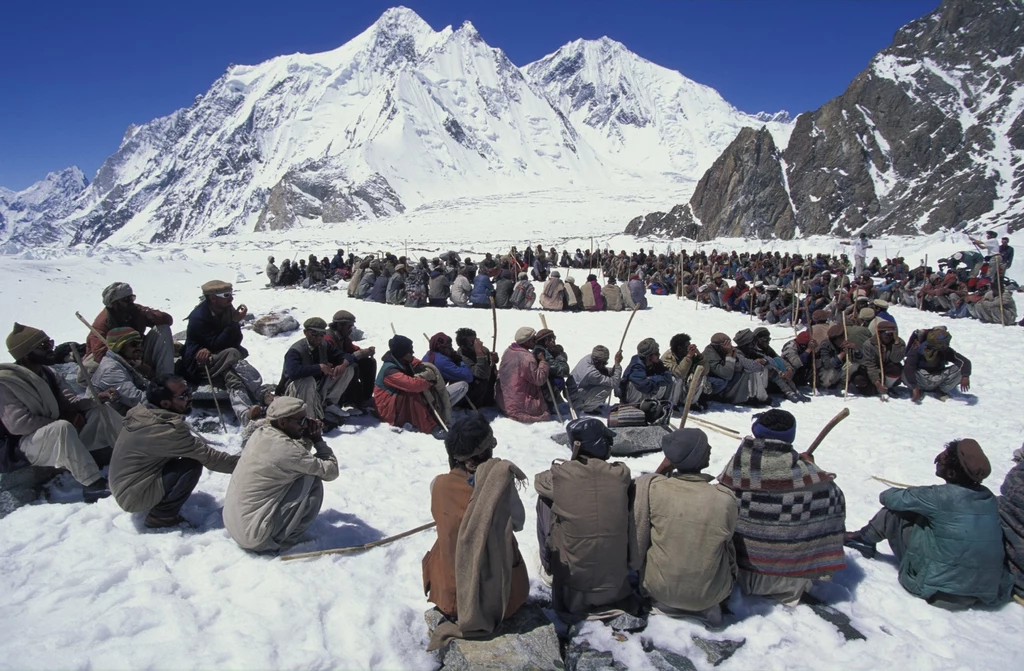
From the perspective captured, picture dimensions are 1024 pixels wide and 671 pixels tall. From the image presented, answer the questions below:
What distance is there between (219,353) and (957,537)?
609 cm

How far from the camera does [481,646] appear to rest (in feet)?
9.73

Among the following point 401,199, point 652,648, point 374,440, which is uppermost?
point 401,199

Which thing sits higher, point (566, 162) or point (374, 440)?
point (566, 162)

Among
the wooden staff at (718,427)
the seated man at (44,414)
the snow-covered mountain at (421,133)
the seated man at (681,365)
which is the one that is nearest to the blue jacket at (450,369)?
the seated man at (681,365)

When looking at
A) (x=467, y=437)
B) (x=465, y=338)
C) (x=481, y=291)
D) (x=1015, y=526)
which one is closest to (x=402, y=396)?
(x=465, y=338)

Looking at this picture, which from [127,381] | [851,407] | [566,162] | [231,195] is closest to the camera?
[127,381]

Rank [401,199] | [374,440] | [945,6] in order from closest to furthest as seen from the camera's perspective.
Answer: [374,440] < [945,6] < [401,199]

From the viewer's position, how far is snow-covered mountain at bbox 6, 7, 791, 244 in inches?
3319

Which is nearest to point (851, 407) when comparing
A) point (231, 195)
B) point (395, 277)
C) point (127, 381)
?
point (127, 381)

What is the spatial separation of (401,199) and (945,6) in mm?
58368

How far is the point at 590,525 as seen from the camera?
3162 mm

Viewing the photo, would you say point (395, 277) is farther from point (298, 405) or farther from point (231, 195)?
point (231, 195)

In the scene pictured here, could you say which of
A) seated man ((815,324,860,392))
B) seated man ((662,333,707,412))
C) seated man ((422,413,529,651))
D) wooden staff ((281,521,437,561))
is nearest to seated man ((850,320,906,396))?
seated man ((815,324,860,392))

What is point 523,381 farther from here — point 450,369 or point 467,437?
point 467,437
